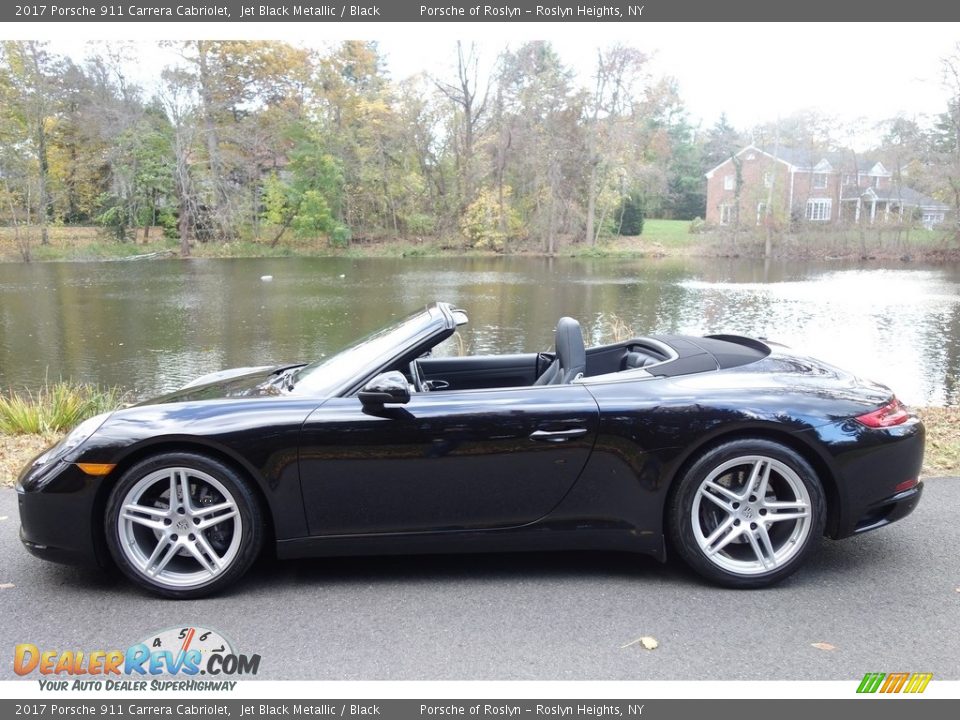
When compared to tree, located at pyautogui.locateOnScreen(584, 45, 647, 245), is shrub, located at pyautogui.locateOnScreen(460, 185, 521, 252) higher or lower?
lower

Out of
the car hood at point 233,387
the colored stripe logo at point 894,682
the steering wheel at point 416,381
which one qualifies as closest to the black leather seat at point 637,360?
the steering wheel at point 416,381

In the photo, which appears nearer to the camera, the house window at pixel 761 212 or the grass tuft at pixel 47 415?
the grass tuft at pixel 47 415

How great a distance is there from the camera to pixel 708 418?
316 centimetres

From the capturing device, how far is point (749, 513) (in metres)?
3.20

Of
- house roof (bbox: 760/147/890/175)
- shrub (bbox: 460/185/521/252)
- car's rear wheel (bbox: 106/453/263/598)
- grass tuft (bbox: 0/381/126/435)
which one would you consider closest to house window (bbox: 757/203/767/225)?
house roof (bbox: 760/147/890/175)

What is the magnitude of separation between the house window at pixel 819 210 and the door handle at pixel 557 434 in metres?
48.4

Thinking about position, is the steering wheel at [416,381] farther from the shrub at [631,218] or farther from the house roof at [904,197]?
the shrub at [631,218]

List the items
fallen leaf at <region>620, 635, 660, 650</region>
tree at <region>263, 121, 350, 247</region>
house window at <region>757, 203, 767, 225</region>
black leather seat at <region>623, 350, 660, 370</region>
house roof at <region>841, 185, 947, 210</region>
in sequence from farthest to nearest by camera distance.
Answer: tree at <region>263, 121, 350, 247</region>, house window at <region>757, 203, 767, 225</region>, house roof at <region>841, 185, 947, 210</region>, black leather seat at <region>623, 350, 660, 370</region>, fallen leaf at <region>620, 635, 660, 650</region>

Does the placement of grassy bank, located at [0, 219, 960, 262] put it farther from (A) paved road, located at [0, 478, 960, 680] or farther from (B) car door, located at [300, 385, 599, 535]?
(B) car door, located at [300, 385, 599, 535]

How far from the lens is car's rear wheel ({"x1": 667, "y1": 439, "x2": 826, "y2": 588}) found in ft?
10.4

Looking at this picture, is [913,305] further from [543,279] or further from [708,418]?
[708,418]

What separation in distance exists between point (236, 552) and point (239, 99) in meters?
53.8

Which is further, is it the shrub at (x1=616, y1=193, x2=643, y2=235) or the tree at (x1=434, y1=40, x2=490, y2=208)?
the shrub at (x1=616, y1=193, x2=643, y2=235)

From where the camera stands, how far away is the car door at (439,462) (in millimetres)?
3109
